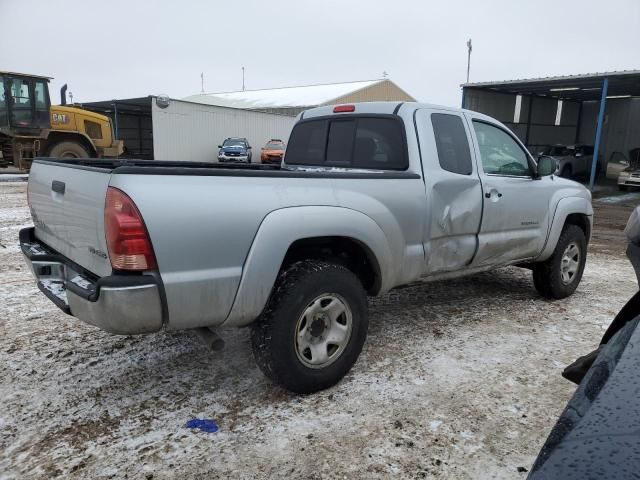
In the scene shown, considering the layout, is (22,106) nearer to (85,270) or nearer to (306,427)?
(85,270)

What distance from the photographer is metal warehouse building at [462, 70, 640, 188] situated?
2159 cm

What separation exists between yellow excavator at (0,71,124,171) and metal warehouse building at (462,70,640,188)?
15434mm

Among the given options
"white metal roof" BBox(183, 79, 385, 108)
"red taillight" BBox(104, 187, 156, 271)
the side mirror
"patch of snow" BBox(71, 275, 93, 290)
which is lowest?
"patch of snow" BBox(71, 275, 93, 290)

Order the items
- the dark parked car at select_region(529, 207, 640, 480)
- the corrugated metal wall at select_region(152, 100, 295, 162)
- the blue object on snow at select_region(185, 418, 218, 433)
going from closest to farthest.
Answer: the dark parked car at select_region(529, 207, 640, 480) → the blue object on snow at select_region(185, 418, 218, 433) → the corrugated metal wall at select_region(152, 100, 295, 162)

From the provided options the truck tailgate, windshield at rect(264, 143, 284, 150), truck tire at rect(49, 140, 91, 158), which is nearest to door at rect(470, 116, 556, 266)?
the truck tailgate

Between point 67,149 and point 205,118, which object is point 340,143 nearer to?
point 67,149

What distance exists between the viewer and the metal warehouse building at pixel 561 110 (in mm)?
21594

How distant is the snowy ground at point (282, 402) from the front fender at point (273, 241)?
0.67 meters

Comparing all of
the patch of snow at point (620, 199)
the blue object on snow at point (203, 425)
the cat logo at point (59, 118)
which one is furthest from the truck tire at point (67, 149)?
the patch of snow at point (620, 199)

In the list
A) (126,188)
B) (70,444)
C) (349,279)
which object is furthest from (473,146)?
(70,444)

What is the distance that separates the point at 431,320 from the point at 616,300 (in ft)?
7.43

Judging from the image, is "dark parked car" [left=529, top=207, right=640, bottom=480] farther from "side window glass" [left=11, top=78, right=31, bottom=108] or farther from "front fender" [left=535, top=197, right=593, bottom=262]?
"side window glass" [left=11, top=78, right=31, bottom=108]

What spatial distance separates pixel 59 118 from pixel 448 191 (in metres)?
16.4

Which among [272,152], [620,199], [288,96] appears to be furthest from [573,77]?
[288,96]
